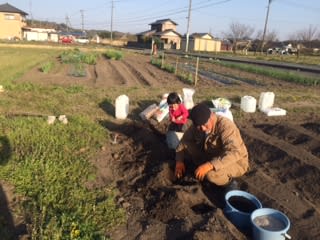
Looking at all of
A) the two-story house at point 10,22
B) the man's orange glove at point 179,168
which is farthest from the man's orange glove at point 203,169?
the two-story house at point 10,22

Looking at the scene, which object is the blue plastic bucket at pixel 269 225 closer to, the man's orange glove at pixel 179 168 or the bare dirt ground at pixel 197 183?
the bare dirt ground at pixel 197 183

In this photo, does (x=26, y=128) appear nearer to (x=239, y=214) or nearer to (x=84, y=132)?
(x=84, y=132)

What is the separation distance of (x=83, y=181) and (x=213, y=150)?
1.59m

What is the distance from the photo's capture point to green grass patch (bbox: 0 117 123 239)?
311 centimetres

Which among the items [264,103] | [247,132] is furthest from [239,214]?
[264,103]

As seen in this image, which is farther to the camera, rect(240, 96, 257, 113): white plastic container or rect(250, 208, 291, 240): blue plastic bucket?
rect(240, 96, 257, 113): white plastic container

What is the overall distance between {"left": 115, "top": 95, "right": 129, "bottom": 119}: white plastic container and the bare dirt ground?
298 millimetres

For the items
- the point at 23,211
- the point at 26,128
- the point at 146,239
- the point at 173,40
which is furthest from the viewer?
the point at 173,40

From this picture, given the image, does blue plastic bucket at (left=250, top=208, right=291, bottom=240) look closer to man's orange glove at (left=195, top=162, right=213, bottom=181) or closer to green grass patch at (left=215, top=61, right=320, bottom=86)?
man's orange glove at (left=195, top=162, right=213, bottom=181)

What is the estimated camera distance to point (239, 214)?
3.15 metres

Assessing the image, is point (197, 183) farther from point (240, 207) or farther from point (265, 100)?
point (265, 100)

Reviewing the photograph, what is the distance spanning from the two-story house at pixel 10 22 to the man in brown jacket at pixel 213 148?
187 feet

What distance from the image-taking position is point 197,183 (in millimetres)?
3863

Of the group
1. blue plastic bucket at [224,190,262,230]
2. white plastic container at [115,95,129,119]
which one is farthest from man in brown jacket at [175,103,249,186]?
white plastic container at [115,95,129,119]
